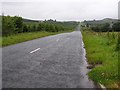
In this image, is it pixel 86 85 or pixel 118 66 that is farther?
pixel 118 66

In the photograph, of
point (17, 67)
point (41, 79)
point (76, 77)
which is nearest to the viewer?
point (41, 79)

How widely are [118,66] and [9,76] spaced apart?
15.3 ft

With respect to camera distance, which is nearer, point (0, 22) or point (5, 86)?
point (5, 86)

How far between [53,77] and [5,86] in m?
2.11

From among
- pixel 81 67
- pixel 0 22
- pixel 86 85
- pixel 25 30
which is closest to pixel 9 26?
pixel 0 22

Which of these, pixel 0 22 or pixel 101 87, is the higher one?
pixel 0 22

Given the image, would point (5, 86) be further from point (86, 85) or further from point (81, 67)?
point (81, 67)

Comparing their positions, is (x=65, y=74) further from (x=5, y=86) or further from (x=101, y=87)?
(x=5, y=86)

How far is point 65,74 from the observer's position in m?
10.1

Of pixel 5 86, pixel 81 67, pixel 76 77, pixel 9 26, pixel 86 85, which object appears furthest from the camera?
pixel 9 26

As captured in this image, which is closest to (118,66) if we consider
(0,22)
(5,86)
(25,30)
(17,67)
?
(17,67)

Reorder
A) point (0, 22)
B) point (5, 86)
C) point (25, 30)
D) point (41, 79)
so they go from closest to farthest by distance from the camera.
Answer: point (5, 86), point (41, 79), point (0, 22), point (25, 30)

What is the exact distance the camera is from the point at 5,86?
25.6 ft

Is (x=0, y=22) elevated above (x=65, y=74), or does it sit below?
above
